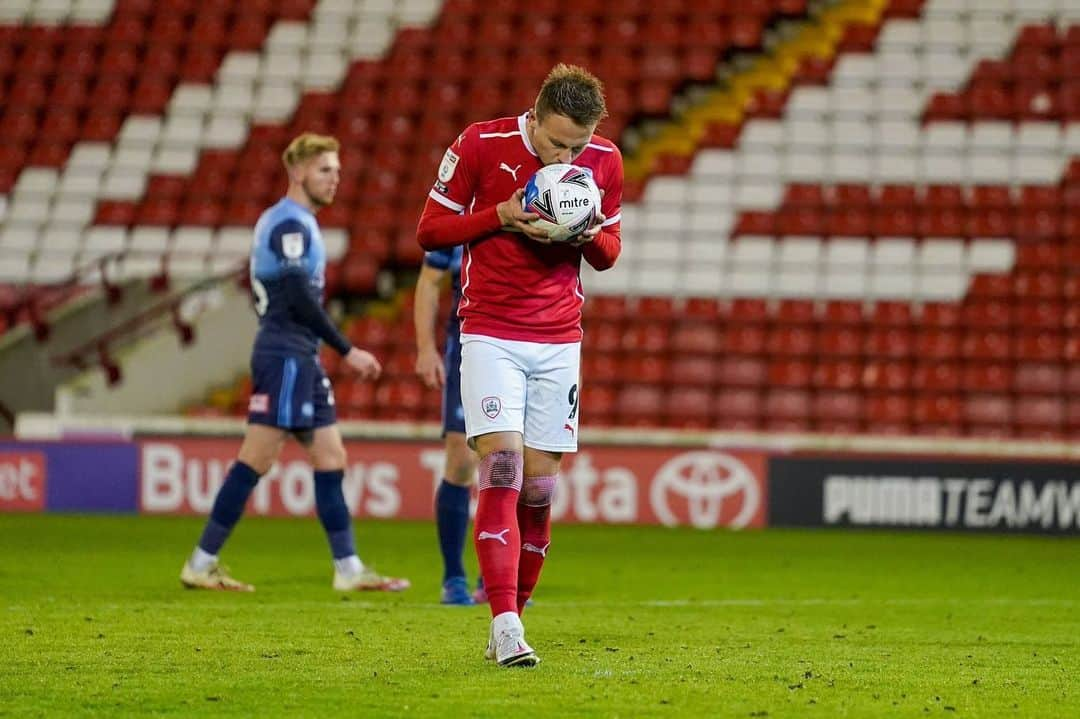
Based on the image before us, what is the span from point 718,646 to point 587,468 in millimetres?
8162

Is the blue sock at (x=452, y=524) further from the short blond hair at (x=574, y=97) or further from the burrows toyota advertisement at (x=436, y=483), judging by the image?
the burrows toyota advertisement at (x=436, y=483)

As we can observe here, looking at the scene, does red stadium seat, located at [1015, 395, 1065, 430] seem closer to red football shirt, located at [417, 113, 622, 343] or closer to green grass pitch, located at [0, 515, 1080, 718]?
green grass pitch, located at [0, 515, 1080, 718]

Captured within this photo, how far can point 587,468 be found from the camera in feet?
47.8

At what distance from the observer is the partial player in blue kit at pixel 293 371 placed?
849 centimetres

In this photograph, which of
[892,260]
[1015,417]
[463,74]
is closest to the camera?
[1015,417]

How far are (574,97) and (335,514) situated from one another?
11.8ft

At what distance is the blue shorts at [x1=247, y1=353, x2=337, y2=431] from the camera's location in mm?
8523

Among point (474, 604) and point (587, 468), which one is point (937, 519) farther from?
point (474, 604)

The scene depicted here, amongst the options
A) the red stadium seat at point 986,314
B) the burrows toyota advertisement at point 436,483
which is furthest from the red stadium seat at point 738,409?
the red stadium seat at point 986,314

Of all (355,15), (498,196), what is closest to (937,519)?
(498,196)

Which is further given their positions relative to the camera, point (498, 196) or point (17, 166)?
point (17, 166)

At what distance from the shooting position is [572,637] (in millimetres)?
6605

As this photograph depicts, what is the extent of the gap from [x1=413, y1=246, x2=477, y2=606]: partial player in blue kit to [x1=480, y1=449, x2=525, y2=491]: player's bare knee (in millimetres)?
2105

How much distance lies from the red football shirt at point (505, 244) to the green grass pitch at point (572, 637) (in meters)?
1.12
